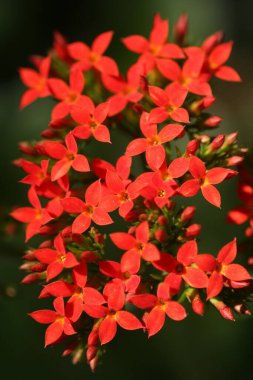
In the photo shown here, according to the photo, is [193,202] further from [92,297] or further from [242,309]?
[92,297]

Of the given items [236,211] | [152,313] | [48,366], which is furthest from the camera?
[48,366]

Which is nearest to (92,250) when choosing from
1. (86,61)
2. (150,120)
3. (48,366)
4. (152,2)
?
(150,120)

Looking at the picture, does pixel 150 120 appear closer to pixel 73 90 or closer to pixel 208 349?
pixel 73 90

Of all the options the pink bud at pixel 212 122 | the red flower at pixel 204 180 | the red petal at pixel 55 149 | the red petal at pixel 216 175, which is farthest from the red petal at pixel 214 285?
the red petal at pixel 55 149

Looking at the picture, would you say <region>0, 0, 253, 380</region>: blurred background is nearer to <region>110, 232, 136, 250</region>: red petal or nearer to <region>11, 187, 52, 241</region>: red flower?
<region>11, 187, 52, 241</region>: red flower

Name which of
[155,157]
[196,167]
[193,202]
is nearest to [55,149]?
[155,157]

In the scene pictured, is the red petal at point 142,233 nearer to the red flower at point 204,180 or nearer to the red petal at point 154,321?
the red flower at point 204,180
